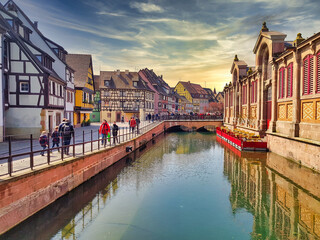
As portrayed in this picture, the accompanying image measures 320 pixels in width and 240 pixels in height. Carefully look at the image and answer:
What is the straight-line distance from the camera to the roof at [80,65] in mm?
34047

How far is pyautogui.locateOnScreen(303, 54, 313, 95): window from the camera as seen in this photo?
53.1ft

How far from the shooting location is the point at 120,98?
166 feet

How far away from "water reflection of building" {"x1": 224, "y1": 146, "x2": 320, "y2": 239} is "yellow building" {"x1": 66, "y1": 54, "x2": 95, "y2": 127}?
22.4 m

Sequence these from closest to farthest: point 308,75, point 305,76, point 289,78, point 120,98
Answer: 1. point 308,75
2. point 305,76
3. point 289,78
4. point 120,98

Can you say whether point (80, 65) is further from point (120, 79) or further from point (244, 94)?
point (244, 94)

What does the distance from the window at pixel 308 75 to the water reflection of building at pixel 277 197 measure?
5.21 meters

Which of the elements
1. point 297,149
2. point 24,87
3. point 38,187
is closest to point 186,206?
point 38,187

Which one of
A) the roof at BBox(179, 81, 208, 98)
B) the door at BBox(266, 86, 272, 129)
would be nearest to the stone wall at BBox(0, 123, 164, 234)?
the door at BBox(266, 86, 272, 129)

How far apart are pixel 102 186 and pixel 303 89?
588 inches

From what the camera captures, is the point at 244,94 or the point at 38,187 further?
the point at 244,94

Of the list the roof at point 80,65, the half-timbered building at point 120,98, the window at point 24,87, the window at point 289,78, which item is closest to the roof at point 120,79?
the half-timbered building at point 120,98

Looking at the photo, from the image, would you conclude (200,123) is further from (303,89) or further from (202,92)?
(202,92)

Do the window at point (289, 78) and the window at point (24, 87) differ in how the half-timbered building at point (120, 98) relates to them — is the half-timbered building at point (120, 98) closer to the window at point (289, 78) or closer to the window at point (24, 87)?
the window at point (24, 87)

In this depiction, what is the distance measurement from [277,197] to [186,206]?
15.3ft
